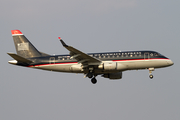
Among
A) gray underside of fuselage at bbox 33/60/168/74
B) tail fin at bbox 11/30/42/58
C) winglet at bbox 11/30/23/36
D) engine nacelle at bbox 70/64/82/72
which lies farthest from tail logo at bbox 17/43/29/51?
engine nacelle at bbox 70/64/82/72

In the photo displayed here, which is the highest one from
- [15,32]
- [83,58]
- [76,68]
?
[15,32]

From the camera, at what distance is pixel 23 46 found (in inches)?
1804

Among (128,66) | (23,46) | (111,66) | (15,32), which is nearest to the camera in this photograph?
(111,66)

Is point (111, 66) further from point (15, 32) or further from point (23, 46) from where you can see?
point (15, 32)

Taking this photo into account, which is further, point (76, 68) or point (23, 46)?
point (23, 46)

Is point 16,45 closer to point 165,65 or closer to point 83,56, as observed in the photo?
point 83,56

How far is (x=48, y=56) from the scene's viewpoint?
43312 mm

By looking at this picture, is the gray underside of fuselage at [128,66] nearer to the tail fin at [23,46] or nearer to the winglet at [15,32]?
the tail fin at [23,46]

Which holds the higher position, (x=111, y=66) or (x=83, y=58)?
(x=83, y=58)

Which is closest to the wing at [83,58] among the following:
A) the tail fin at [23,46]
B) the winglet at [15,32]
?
the tail fin at [23,46]

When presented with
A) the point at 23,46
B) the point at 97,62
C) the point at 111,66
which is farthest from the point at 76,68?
the point at 23,46

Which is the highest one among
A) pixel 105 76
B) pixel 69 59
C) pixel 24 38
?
pixel 24 38

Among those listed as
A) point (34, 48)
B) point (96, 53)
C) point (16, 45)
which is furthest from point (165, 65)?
point (16, 45)

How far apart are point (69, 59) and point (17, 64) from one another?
25.8ft
